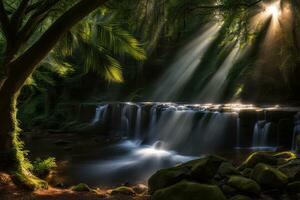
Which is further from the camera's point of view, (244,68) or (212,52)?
(212,52)

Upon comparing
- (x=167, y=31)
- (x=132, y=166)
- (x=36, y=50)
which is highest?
(x=167, y=31)

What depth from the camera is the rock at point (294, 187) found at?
16.7 feet

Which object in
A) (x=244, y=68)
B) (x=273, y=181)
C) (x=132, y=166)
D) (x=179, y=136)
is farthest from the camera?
(x=244, y=68)

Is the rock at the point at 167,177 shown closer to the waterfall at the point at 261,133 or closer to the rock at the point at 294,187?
the rock at the point at 294,187

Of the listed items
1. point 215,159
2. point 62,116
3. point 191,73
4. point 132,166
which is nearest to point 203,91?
point 191,73

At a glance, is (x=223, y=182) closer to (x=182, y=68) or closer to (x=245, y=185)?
(x=245, y=185)

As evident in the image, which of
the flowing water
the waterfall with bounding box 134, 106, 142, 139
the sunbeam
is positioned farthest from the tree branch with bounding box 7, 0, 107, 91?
the sunbeam

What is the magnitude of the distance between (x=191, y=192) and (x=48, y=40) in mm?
3553

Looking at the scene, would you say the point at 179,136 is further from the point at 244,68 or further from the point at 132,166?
the point at 244,68

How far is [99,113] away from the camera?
69.2 ft

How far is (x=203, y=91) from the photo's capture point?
22.7 metres

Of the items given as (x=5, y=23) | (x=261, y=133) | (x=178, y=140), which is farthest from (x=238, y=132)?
(x=5, y=23)

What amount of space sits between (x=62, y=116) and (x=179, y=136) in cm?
1127

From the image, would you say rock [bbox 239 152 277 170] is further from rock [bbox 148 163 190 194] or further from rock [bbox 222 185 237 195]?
rock [bbox 148 163 190 194]
